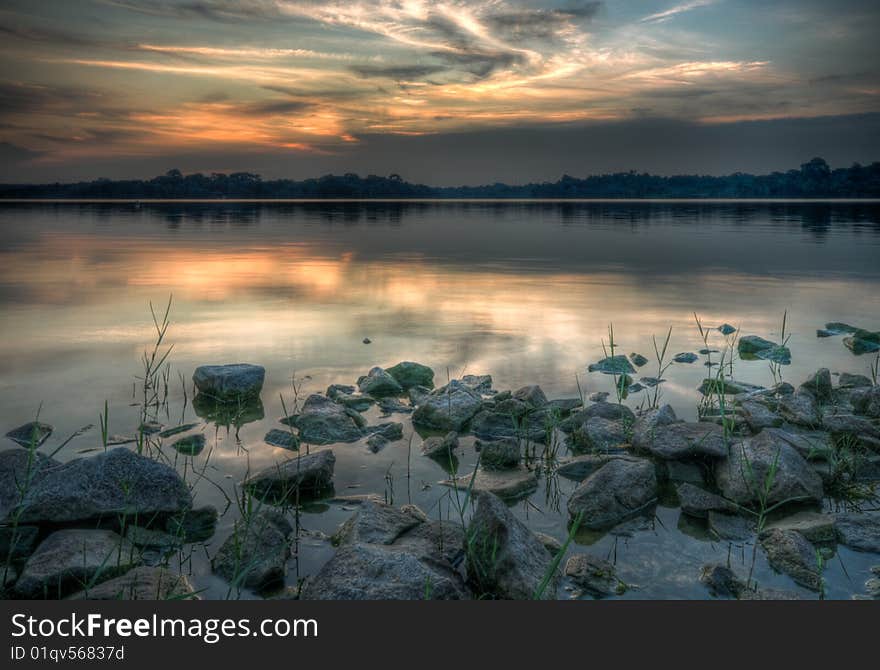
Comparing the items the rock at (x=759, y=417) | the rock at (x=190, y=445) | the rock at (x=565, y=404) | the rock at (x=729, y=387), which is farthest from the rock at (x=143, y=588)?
the rock at (x=729, y=387)

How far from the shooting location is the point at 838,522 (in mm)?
4488

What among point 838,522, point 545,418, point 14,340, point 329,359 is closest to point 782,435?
point 838,522

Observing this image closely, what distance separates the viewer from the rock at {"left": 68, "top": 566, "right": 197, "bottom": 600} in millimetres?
3506

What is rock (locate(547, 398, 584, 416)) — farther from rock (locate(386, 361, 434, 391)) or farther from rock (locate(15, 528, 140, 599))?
rock (locate(15, 528, 140, 599))

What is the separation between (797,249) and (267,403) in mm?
25833

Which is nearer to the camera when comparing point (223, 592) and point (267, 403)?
point (223, 592)

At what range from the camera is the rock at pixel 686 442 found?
209 inches

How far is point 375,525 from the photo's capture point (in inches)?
168

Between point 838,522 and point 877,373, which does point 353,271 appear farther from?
point 838,522

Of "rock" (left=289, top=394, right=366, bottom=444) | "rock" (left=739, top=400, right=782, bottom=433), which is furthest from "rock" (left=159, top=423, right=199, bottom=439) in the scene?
"rock" (left=739, top=400, right=782, bottom=433)

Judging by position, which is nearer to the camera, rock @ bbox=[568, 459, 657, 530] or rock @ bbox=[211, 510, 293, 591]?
rock @ bbox=[211, 510, 293, 591]

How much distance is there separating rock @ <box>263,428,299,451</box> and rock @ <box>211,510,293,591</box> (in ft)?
6.01

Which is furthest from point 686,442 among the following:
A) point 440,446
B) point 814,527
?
point 440,446

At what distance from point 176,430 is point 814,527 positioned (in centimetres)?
539
